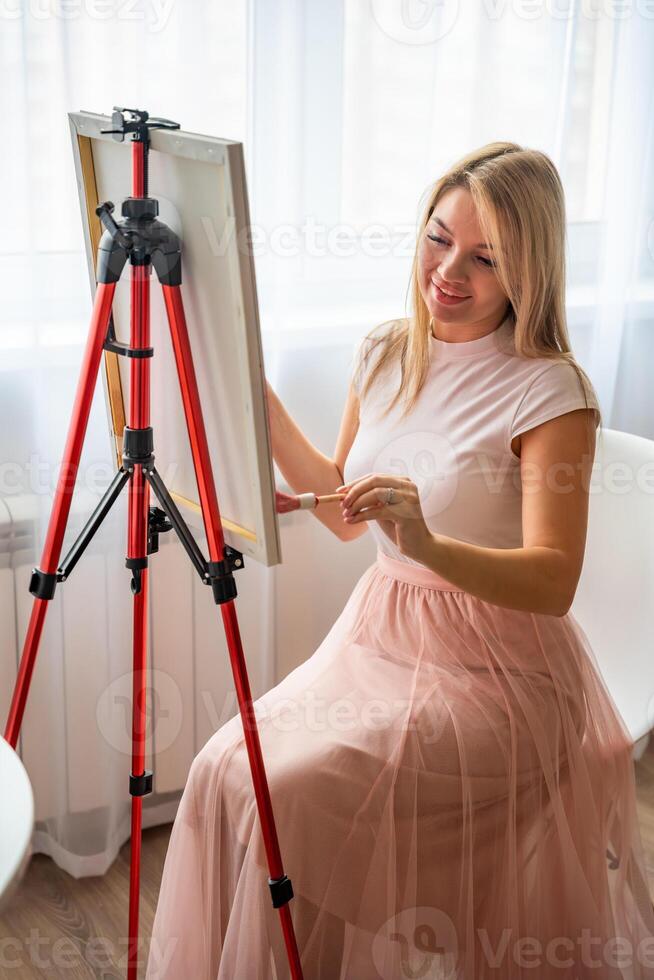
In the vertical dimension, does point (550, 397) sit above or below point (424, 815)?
above

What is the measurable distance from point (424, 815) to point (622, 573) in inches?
23.9

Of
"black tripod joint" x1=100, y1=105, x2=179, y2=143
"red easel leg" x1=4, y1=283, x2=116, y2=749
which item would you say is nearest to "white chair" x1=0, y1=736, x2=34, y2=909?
"red easel leg" x1=4, y1=283, x2=116, y2=749

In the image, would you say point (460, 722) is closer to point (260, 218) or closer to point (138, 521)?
point (138, 521)

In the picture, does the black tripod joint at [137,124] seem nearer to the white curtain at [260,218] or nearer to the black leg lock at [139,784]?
the white curtain at [260,218]

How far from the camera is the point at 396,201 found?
215 centimetres

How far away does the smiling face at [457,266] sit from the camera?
1547 millimetres

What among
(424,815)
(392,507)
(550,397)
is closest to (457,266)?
(550,397)

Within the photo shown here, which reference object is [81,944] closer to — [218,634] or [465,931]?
[218,634]

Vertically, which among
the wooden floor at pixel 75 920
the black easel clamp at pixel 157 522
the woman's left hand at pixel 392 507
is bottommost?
the wooden floor at pixel 75 920

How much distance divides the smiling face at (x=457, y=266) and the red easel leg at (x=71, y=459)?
52cm

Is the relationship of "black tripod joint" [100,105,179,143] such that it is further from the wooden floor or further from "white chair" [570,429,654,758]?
the wooden floor

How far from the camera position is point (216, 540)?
4.24 ft

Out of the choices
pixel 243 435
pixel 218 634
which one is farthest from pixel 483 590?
pixel 218 634

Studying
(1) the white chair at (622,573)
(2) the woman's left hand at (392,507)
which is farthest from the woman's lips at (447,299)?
(1) the white chair at (622,573)
